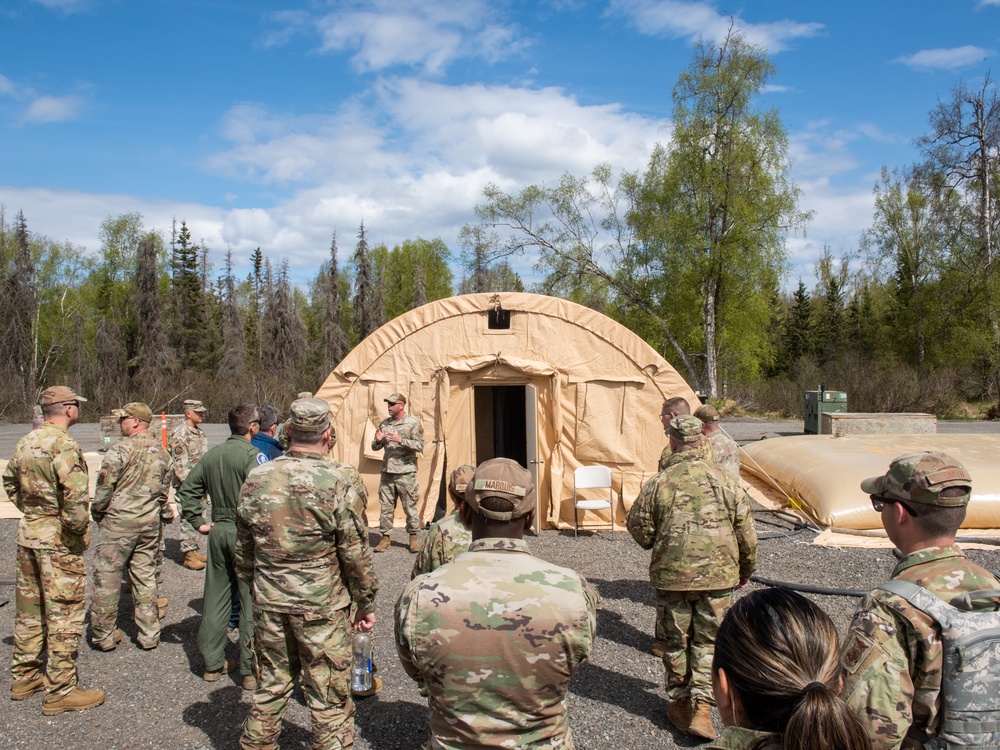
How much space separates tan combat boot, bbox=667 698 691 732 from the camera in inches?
157

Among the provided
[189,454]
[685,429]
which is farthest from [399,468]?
[685,429]

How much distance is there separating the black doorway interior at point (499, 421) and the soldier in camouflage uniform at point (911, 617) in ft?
33.1

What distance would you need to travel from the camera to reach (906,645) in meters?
1.87

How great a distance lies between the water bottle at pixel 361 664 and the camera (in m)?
4.43

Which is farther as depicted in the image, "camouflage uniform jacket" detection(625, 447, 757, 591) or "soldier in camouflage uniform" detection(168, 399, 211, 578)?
"soldier in camouflage uniform" detection(168, 399, 211, 578)

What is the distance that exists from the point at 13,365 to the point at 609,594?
35646mm

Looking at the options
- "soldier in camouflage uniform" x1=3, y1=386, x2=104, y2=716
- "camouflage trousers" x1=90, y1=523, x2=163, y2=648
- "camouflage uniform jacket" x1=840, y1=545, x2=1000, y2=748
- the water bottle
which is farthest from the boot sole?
"camouflage uniform jacket" x1=840, y1=545, x2=1000, y2=748

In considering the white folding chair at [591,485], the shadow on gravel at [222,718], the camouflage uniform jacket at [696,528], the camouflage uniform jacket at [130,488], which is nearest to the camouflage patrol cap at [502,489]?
the camouflage uniform jacket at [696,528]

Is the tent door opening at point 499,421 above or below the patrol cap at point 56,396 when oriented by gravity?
below

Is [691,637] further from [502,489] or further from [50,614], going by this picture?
[50,614]

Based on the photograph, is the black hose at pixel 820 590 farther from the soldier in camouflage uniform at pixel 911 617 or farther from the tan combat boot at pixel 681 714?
the soldier in camouflage uniform at pixel 911 617

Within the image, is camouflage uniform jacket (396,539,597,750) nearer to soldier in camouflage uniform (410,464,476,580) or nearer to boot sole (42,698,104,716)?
soldier in camouflage uniform (410,464,476,580)

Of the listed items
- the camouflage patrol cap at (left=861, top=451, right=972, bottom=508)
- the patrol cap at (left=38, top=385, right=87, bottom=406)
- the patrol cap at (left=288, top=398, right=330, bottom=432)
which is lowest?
the camouflage patrol cap at (left=861, top=451, right=972, bottom=508)

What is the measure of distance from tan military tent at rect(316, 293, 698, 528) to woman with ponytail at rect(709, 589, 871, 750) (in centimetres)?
779
